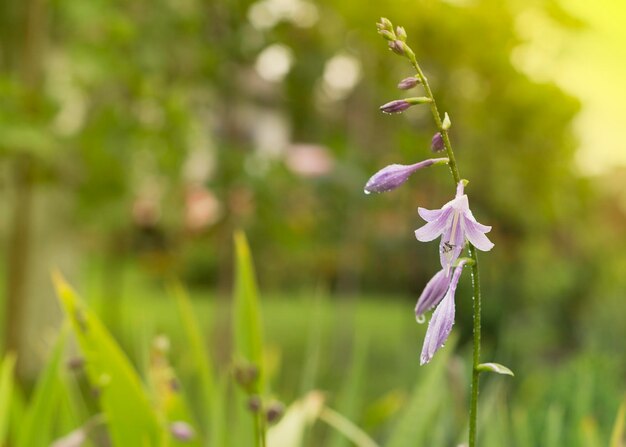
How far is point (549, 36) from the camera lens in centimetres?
975

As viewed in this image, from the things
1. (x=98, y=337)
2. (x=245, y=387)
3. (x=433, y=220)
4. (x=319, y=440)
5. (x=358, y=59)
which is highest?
(x=433, y=220)

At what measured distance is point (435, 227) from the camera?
0.88 metres

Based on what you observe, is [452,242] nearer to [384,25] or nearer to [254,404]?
[384,25]

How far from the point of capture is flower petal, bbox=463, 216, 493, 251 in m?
0.86

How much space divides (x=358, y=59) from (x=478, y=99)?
1.47 m

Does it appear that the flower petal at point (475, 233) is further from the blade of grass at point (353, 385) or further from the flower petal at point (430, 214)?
the blade of grass at point (353, 385)

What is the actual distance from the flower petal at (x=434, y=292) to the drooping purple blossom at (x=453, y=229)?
13 mm

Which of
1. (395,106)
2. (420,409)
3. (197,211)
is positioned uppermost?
(395,106)

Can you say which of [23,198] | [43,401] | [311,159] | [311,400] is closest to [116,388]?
[43,401]

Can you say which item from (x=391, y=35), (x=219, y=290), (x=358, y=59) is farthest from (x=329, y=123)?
(x=391, y=35)

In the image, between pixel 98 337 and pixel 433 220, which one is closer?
pixel 433 220

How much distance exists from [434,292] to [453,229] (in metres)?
0.07

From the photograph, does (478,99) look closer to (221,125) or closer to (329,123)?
(329,123)

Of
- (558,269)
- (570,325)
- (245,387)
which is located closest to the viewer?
(245,387)
